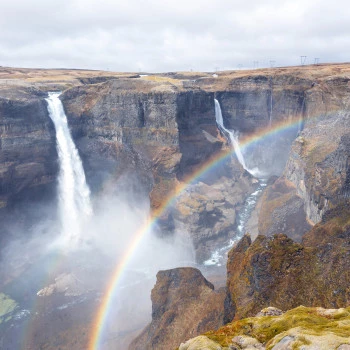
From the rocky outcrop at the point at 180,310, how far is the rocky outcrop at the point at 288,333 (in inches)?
482

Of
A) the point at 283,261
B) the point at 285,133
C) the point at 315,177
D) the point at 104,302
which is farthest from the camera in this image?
the point at 285,133

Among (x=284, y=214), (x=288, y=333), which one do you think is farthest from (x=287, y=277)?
(x=284, y=214)

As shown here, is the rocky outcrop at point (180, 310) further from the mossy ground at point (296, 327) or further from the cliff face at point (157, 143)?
the cliff face at point (157, 143)

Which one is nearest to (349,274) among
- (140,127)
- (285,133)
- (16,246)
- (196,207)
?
(196,207)

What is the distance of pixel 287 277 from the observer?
23.1 meters

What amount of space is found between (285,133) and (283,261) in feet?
214

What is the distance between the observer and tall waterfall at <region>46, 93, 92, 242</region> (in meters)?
62.1

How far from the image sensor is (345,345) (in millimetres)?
11469

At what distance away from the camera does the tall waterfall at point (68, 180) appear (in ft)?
204

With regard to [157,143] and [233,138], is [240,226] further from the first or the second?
[233,138]

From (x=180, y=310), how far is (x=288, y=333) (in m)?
20.4

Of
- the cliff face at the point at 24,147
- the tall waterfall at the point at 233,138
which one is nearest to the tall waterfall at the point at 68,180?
the cliff face at the point at 24,147

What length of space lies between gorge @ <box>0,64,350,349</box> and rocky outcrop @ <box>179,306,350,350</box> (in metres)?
8.92

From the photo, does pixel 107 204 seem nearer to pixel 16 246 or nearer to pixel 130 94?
pixel 16 246
